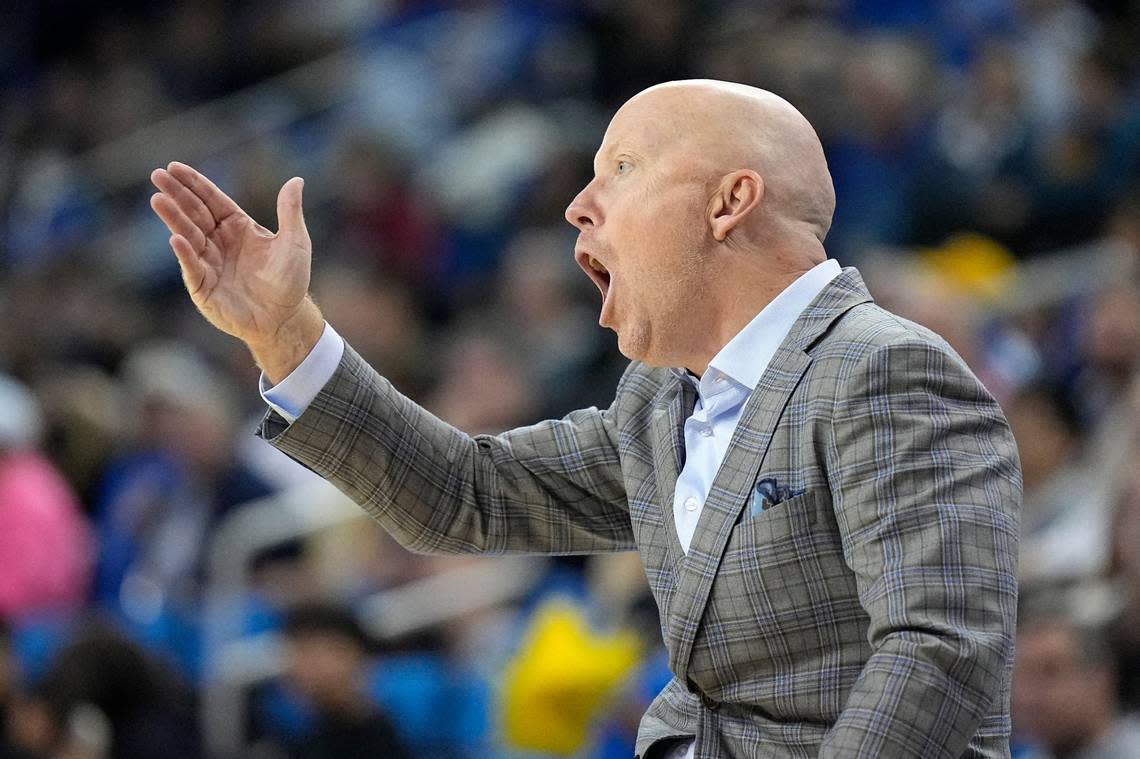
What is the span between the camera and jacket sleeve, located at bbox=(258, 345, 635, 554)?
1.92m

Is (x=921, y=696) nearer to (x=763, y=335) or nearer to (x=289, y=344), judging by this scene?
(x=763, y=335)

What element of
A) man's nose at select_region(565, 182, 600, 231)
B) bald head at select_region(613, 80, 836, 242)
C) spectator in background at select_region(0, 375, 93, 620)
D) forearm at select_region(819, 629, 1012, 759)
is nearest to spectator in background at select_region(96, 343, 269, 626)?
spectator in background at select_region(0, 375, 93, 620)

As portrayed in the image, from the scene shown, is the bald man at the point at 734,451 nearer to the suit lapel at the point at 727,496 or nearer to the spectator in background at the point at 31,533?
the suit lapel at the point at 727,496

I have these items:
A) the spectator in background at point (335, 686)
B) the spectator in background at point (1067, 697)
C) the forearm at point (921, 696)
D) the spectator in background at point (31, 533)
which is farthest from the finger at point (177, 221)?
the spectator in background at point (31, 533)

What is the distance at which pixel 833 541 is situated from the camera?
1646 mm

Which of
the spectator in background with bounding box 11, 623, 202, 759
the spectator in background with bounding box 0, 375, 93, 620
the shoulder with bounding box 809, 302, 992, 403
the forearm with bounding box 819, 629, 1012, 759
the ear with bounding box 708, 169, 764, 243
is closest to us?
the forearm with bounding box 819, 629, 1012, 759

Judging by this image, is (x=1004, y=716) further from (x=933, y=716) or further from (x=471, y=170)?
(x=471, y=170)

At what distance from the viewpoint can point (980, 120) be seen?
6508mm

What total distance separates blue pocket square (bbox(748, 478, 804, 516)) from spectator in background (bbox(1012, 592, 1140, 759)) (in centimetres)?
207

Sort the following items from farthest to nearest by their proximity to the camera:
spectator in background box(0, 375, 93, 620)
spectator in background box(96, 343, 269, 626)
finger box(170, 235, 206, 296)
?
1. spectator in background box(96, 343, 269, 626)
2. spectator in background box(0, 375, 93, 620)
3. finger box(170, 235, 206, 296)

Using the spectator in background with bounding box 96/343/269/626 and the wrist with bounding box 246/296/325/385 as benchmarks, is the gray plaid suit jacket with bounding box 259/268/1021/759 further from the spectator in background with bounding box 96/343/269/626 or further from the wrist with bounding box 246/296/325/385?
the spectator in background with bounding box 96/343/269/626

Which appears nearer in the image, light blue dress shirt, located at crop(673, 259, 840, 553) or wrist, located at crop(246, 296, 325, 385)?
light blue dress shirt, located at crop(673, 259, 840, 553)

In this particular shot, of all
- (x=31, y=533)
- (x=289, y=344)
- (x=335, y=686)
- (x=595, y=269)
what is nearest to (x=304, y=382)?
(x=289, y=344)

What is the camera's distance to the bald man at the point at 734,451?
156 centimetres
